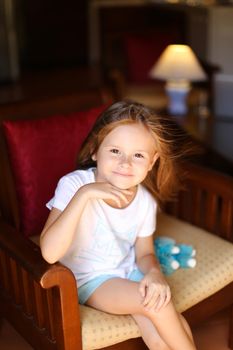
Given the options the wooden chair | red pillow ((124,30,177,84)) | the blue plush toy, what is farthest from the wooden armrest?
red pillow ((124,30,177,84))

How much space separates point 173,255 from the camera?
64.2 inches

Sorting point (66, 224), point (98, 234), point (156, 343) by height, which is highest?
point (66, 224)

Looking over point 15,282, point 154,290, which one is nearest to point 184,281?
point 154,290

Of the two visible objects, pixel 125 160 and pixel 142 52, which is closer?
pixel 125 160

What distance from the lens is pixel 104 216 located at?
142cm

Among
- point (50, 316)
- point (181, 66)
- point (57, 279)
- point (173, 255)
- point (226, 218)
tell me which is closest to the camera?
point (57, 279)

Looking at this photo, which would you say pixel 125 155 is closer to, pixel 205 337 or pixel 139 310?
pixel 139 310

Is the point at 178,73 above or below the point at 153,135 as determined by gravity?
below

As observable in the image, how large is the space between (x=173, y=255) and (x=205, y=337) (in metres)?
0.38

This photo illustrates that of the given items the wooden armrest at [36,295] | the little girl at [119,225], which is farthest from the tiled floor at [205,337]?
the little girl at [119,225]

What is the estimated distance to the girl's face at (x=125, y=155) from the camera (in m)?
1.36

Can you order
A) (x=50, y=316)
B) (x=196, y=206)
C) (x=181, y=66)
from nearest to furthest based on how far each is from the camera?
1. (x=50, y=316)
2. (x=196, y=206)
3. (x=181, y=66)

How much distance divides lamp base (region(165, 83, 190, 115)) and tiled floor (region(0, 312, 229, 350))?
4.28ft

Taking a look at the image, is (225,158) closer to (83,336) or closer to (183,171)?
(183,171)
